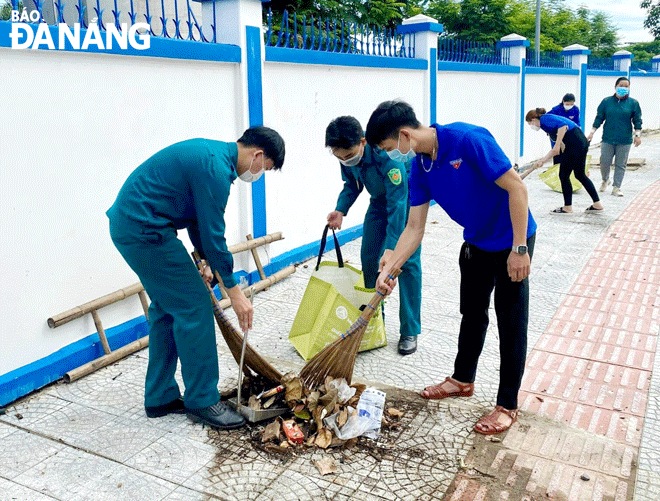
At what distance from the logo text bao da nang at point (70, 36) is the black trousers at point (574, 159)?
5684 mm

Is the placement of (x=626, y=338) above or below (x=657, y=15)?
below

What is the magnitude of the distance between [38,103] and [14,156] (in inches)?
13.5

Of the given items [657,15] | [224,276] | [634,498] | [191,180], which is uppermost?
[657,15]

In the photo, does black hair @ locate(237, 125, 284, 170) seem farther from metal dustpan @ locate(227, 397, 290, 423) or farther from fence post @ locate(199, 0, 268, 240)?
fence post @ locate(199, 0, 268, 240)

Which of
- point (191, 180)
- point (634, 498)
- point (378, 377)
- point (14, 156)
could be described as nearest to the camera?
point (634, 498)

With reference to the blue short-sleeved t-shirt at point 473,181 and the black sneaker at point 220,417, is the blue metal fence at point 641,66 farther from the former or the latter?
the black sneaker at point 220,417

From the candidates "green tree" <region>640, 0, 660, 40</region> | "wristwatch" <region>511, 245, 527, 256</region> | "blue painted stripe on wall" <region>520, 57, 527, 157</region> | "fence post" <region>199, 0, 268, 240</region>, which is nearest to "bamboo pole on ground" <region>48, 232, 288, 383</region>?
"fence post" <region>199, 0, 268, 240</region>

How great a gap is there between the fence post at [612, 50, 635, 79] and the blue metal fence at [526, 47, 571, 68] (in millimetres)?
5063

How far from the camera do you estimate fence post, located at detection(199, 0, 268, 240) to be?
216 inches

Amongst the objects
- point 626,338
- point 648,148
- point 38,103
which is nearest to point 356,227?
point 626,338

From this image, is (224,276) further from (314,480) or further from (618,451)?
(618,451)

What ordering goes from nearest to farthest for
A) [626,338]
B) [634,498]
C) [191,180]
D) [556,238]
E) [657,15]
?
[634,498], [191,180], [626,338], [556,238], [657,15]

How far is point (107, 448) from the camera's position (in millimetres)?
3357

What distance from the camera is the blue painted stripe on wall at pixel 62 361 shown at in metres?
3.83
